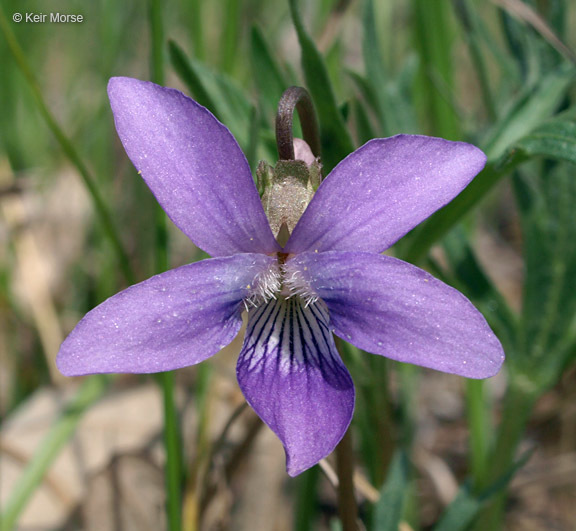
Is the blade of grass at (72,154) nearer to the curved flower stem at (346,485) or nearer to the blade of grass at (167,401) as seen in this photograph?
the blade of grass at (167,401)

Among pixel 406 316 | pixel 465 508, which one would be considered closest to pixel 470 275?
pixel 465 508

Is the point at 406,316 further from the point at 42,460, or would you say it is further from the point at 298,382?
the point at 42,460

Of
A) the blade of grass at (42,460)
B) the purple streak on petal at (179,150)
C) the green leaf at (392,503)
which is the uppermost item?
the purple streak on petal at (179,150)

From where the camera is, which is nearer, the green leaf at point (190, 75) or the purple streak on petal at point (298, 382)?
the purple streak on petal at point (298, 382)

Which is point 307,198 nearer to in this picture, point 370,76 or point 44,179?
point 370,76

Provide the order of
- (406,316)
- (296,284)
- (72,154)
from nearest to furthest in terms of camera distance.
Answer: (406,316)
(296,284)
(72,154)

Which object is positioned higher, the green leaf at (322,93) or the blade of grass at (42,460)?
the green leaf at (322,93)

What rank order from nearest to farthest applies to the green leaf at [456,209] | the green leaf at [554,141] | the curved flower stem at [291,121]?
1. the curved flower stem at [291,121]
2. the green leaf at [554,141]
3. the green leaf at [456,209]

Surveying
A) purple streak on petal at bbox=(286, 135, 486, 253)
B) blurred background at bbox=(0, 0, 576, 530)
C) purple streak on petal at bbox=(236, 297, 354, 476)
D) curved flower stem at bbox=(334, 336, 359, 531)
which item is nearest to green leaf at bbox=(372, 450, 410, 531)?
blurred background at bbox=(0, 0, 576, 530)

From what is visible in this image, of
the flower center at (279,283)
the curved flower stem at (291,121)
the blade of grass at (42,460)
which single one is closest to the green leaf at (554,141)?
the curved flower stem at (291,121)
